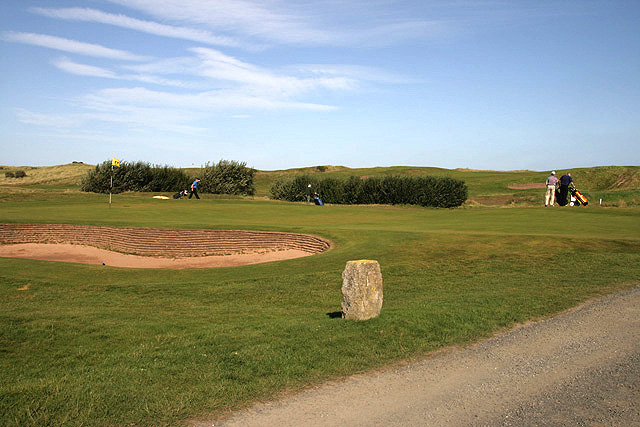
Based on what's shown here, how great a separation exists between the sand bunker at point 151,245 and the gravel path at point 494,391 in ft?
45.4

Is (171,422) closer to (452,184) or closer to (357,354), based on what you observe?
(357,354)

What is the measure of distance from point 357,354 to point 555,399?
8.00ft

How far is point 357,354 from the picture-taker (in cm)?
705

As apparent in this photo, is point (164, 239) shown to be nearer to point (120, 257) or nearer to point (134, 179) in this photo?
point (120, 257)

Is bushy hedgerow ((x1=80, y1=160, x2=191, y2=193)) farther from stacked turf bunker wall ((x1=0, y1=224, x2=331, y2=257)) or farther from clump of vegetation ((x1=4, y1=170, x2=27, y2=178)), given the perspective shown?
clump of vegetation ((x1=4, y1=170, x2=27, y2=178))

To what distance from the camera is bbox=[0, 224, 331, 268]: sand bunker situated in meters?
22.0

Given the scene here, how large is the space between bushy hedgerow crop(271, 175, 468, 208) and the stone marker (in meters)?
40.9

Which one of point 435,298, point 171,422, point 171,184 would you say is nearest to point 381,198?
point 171,184

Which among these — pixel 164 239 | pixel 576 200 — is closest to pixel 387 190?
pixel 576 200

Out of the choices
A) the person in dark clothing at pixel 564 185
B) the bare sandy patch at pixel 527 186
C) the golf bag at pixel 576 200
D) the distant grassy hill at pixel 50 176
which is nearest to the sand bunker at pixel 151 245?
the person in dark clothing at pixel 564 185

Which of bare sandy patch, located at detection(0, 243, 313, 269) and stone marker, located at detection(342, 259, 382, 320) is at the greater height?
stone marker, located at detection(342, 259, 382, 320)

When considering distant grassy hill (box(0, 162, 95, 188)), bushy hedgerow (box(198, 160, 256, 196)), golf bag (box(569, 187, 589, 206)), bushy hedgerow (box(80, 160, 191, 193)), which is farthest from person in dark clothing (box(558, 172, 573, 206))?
distant grassy hill (box(0, 162, 95, 188))

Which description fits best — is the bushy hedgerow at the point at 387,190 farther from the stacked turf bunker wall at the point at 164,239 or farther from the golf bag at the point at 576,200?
the stacked turf bunker wall at the point at 164,239

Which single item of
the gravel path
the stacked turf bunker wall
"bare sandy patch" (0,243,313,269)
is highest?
the gravel path
